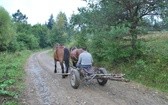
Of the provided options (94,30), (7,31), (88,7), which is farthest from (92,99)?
(7,31)

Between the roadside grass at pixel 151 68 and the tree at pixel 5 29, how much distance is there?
1807 inches

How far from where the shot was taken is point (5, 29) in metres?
63.0

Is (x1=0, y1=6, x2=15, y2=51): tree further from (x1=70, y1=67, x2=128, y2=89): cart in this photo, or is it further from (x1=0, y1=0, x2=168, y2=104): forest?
(x1=70, y1=67, x2=128, y2=89): cart

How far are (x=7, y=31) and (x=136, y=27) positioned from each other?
157ft

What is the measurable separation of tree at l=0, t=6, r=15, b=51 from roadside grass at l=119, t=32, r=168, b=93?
45.9 m

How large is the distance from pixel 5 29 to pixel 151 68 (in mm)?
49669

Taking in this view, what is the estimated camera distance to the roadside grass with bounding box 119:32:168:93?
53.1 ft

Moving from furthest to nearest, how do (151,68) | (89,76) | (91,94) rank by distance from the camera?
(151,68) → (89,76) → (91,94)

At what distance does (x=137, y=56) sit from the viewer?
19.5m

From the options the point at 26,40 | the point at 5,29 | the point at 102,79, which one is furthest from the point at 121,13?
the point at 26,40

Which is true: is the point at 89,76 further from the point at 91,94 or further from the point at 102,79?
the point at 91,94

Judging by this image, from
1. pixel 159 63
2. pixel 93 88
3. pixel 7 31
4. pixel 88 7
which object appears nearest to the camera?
pixel 93 88

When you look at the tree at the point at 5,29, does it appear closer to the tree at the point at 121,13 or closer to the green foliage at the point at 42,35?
the green foliage at the point at 42,35

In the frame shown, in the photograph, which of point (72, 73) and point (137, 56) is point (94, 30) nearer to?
point (137, 56)
